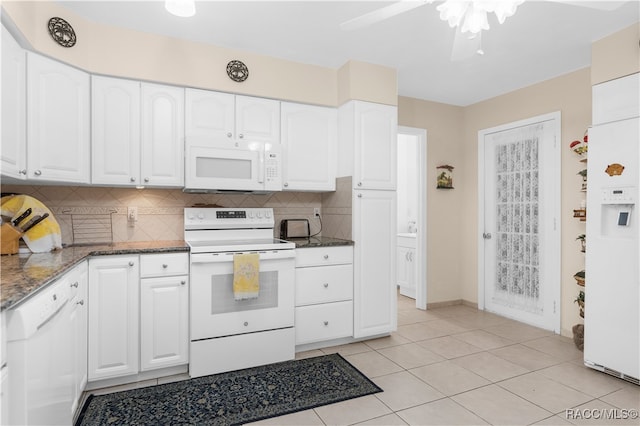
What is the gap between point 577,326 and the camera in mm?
3119

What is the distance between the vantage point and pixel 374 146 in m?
3.30

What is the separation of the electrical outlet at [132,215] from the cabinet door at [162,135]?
375 mm

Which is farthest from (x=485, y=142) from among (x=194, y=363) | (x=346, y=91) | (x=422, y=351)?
(x=194, y=363)

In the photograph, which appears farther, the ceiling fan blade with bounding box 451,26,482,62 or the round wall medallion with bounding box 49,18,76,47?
the round wall medallion with bounding box 49,18,76,47

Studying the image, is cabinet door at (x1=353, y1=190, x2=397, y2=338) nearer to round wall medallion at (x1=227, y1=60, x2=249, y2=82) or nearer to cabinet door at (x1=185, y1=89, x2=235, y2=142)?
cabinet door at (x1=185, y1=89, x2=235, y2=142)

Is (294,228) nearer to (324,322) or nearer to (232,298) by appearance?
(324,322)

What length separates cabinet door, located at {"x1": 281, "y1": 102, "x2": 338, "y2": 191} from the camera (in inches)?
128

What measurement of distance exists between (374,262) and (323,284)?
54cm

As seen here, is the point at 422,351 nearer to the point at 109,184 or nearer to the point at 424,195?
the point at 424,195

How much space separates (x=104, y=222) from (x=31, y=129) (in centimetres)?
90

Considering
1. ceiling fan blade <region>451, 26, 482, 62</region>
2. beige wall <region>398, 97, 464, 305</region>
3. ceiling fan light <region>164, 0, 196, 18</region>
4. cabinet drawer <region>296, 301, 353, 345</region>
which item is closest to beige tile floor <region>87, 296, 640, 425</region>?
cabinet drawer <region>296, 301, 353, 345</region>

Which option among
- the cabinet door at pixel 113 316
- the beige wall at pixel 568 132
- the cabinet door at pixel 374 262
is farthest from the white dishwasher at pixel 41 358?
the beige wall at pixel 568 132

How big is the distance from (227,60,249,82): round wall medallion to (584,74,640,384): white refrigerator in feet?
9.06

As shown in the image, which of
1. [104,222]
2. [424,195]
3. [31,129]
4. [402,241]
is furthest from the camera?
[402,241]
